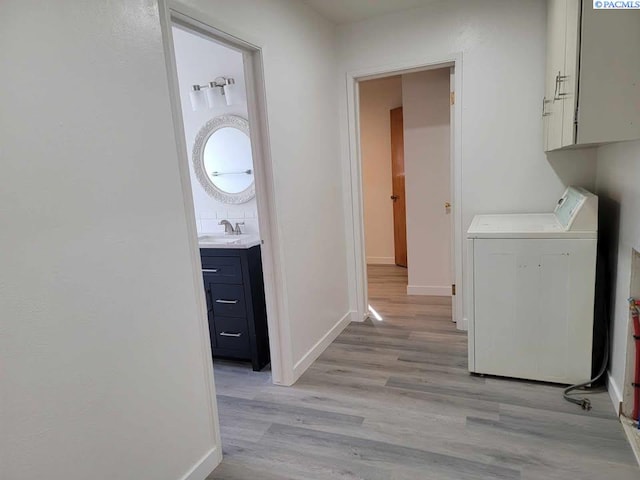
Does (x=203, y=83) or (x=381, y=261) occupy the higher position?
(x=203, y=83)

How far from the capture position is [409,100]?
12.6ft

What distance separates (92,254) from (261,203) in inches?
47.0

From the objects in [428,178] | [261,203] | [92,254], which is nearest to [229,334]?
[261,203]

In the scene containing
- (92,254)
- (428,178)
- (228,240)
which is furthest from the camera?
(428,178)

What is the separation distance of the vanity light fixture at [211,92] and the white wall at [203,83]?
0.11ft

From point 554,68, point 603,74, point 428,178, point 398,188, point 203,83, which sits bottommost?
point 398,188

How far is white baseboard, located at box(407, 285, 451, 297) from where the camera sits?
402 centimetres

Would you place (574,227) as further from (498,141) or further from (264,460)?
(264,460)

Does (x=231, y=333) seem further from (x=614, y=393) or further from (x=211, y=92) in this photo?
(x=614, y=393)

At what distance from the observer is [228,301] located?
2.70 metres

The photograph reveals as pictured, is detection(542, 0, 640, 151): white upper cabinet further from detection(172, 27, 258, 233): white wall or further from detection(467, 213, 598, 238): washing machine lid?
detection(172, 27, 258, 233): white wall

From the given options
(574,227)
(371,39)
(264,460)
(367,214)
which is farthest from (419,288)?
(264,460)

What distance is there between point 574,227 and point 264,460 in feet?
6.42

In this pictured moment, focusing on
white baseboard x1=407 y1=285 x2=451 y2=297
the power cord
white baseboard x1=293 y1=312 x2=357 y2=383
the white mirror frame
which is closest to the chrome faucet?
the white mirror frame
